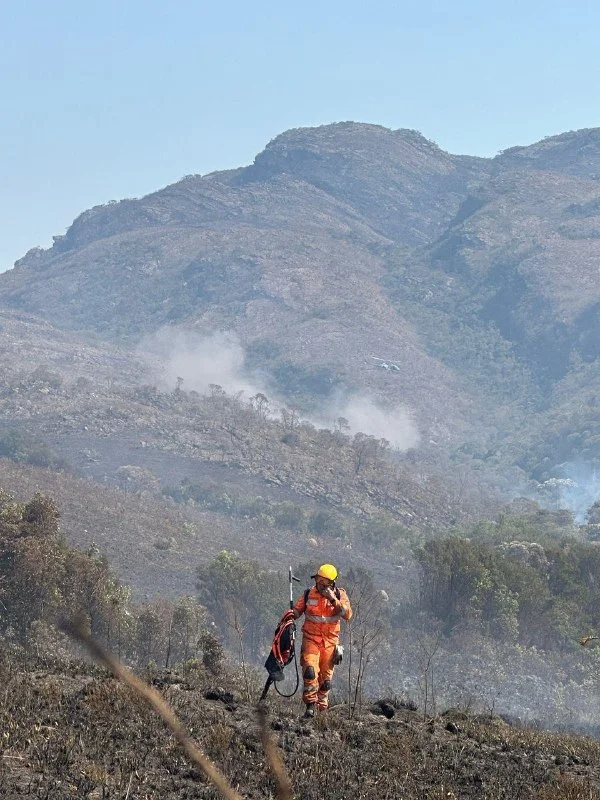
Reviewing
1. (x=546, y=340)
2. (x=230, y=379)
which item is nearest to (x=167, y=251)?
(x=230, y=379)

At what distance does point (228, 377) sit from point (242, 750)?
11182cm

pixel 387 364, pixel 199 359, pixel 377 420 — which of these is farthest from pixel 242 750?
pixel 199 359

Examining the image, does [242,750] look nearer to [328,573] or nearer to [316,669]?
[316,669]

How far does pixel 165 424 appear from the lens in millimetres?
71750

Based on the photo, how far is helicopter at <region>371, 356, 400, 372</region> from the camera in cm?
12088

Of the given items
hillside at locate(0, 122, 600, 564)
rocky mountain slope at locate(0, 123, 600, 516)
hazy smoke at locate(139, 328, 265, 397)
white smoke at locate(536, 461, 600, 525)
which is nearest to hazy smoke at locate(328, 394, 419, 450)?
hillside at locate(0, 122, 600, 564)

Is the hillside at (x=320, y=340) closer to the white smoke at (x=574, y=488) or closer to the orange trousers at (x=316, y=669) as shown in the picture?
the white smoke at (x=574, y=488)

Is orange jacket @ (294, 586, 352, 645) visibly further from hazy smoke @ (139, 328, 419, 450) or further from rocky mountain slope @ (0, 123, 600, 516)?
rocky mountain slope @ (0, 123, 600, 516)

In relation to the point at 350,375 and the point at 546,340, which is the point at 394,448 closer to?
the point at 350,375

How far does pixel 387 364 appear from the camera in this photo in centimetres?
12194

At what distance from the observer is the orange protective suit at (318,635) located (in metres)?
10.2

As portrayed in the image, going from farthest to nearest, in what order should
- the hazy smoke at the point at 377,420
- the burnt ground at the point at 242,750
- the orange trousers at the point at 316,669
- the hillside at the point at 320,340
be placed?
the hazy smoke at the point at 377,420 → the hillside at the point at 320,340 → the orange trousers at the point at 316,669 → the burnt ground at the point at 242,750

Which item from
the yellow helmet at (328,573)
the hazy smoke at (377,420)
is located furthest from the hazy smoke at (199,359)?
the yellow helmet at (328,573)

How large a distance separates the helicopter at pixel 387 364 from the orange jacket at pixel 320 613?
363ft
